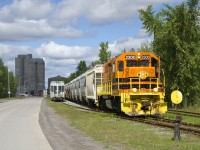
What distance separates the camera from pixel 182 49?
35.3 meters

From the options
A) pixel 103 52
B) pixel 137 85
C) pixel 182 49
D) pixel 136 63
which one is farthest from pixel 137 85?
pixel 103 52

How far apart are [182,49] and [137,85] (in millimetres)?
13847

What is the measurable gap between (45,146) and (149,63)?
41.7 feet

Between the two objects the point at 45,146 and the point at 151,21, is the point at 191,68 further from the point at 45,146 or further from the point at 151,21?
the point at 45,146

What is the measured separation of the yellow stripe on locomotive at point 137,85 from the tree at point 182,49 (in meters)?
12.1

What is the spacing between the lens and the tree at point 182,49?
35.2 m

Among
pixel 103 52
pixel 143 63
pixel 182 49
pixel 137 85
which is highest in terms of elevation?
pixel 103 52

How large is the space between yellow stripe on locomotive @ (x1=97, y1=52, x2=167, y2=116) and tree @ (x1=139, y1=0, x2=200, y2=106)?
12062mm

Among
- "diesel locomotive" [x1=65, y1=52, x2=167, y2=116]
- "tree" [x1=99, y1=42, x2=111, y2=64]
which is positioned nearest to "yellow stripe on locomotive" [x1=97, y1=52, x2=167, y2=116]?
"diesel locomotive" [x1=65, y1=52, x2=167, y2=116]

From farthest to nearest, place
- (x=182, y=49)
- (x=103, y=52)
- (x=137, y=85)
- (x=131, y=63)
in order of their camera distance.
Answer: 1. (x=103, y=52)
2. (x=182, y=49)
3. (x=131, y=63)
4. (x=137, y=85)

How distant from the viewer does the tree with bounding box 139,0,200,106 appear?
3516 centimetres

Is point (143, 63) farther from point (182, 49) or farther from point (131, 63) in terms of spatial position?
point (182, 49)

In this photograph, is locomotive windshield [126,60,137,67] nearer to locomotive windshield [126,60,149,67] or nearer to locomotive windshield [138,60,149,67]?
locomotive windshield [126,60,149,67]

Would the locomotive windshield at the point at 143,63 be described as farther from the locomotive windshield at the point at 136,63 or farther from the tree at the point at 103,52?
the tree at the point at 103,52
